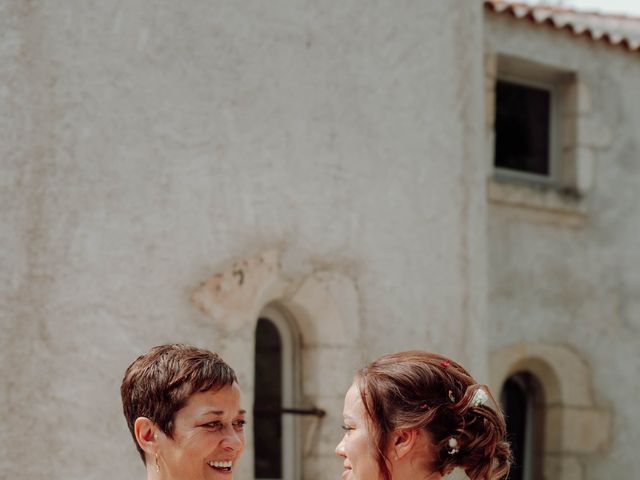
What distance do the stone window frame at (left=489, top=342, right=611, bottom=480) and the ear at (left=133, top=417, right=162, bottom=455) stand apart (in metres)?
6.36

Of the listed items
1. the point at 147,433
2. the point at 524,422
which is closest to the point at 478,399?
the point at 147,433

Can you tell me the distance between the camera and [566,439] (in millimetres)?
10125

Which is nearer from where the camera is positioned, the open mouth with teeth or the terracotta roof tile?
the open mouth with teeth

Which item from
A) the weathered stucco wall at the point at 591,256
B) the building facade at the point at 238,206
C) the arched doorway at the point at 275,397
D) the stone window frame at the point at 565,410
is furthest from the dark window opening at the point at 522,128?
the arched doorway at the point at 275,397

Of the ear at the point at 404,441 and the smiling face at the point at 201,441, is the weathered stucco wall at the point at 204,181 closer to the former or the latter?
the smiling face at the point at 201,441

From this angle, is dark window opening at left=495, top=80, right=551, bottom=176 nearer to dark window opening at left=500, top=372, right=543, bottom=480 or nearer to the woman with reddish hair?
dark window opening at left=500, top=372, right=543, bottom=480

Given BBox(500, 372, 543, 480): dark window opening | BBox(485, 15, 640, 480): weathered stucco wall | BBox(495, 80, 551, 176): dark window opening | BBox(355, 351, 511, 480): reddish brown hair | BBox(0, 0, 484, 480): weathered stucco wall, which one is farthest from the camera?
BBox(495, 80, 551, 176): dark window opening

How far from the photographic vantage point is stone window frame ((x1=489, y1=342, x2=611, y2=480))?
33.1 ft

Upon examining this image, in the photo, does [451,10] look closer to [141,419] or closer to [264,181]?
[264,181]

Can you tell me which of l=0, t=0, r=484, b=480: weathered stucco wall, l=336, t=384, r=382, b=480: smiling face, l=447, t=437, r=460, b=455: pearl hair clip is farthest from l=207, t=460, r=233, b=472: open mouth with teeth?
l=0, t=0, r=484, b=480: weathered stucco wall

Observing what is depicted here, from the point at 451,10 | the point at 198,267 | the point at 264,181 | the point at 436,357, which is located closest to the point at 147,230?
the point at 198,267

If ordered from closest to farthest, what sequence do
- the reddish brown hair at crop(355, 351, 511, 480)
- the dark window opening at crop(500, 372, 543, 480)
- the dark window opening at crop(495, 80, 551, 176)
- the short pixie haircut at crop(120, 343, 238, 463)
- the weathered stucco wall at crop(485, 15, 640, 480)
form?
1. the reddish brown hair at crop(355, 351, 511, 480)
2. the short pixie haircut at crop(120, 343, 238, 463)
3. the weathered stucco wall at crop(485, 15, 640, 480)
4. the dark window opening at crop(500, 372, 543, 480)
5. the dark window opening at crop(495, 80, 551, 176)

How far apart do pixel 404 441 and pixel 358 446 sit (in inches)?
5.7

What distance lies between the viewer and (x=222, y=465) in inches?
156
